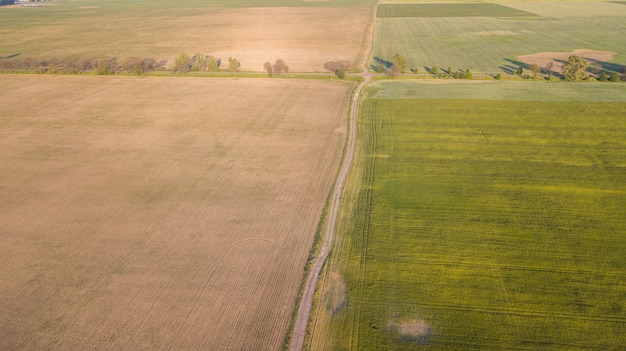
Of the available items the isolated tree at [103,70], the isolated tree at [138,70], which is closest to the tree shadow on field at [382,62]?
the isolated tree at [138,70]

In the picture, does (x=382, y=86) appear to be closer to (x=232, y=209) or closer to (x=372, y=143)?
(x=372, y=143)

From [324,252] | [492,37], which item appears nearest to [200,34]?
[492,37]

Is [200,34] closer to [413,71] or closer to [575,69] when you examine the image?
[413,71]

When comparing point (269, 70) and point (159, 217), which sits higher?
point (269, 70)

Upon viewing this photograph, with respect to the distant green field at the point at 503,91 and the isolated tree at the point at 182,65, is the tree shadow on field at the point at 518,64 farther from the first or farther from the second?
the isolated tree at the point at 182,65

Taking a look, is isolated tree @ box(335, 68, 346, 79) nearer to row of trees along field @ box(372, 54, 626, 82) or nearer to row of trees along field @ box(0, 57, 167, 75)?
row of trees along field @ box(372, 54, 626, 82)

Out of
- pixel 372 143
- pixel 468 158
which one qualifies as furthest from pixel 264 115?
pixel 468 158

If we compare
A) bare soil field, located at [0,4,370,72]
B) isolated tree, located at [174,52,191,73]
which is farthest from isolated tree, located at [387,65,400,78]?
isolated tree, located at [174,52,191,73]
